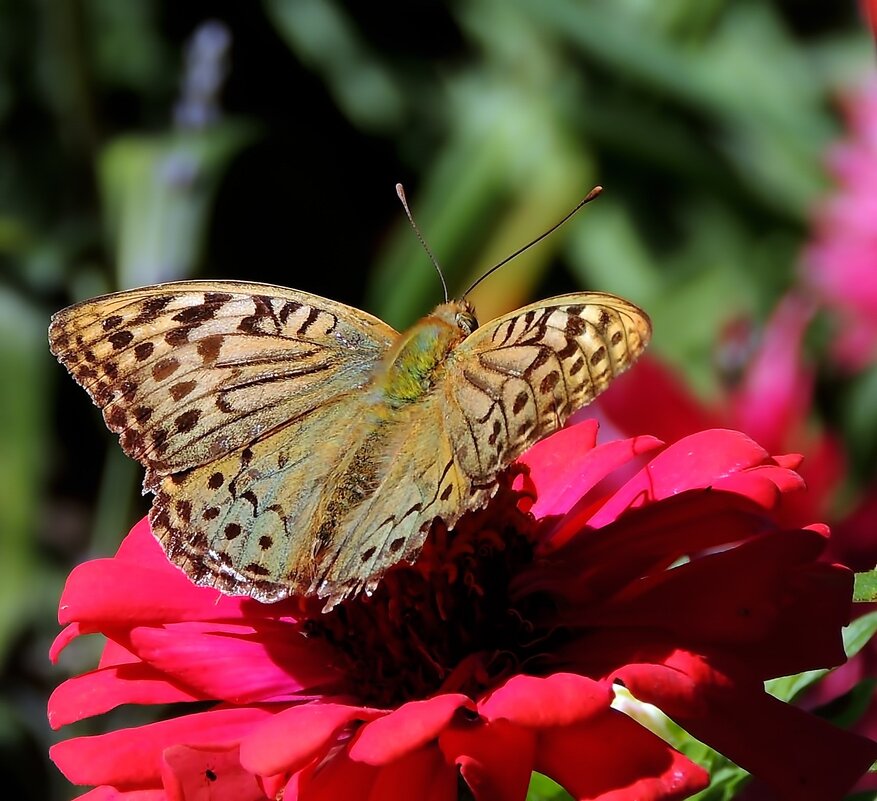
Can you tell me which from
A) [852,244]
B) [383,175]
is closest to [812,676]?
[852,244]

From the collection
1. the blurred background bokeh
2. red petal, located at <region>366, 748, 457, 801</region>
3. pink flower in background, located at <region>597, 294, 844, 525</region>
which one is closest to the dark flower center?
red petal, located at <region>366, 748, 457, 801</region>

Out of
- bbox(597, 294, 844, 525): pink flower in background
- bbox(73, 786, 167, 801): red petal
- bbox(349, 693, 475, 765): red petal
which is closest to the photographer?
bbox(349, 693, 475, 765): red petal

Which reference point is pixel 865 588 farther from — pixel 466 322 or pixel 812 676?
pixel 466 322

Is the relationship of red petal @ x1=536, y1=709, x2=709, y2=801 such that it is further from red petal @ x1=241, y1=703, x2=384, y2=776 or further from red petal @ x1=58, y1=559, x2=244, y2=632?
red petal @ x1=58, y1=559, x2=244, y2=632

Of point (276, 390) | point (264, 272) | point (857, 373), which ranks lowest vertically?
point (857, 373)

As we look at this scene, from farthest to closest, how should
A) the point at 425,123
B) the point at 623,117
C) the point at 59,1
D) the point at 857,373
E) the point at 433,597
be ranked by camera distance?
1. the point at 425,123
2. the point at 623,117
3. the point at 857,373
4. the point at 59,1
5. the point at 433,597

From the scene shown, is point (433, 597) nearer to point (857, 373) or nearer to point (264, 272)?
point (857, 373)

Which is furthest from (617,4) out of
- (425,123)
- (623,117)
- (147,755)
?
(147,755)
